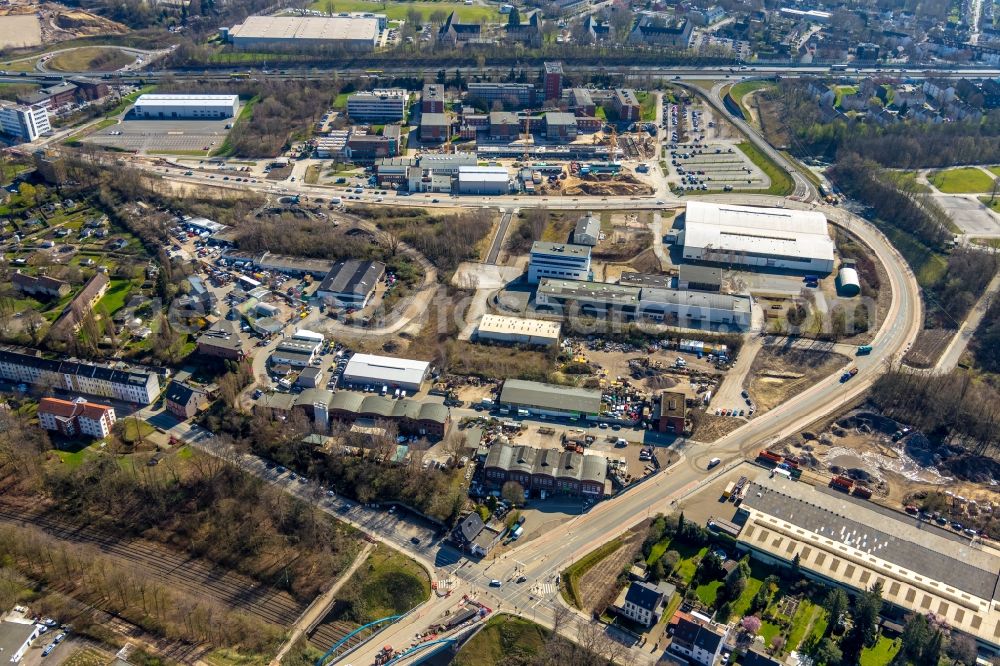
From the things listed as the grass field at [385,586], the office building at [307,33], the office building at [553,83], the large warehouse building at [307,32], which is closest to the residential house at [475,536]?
the grass field at [385,586]

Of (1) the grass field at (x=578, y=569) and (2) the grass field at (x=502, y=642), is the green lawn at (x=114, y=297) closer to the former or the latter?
(2) the grass field at (x=502, y=642)

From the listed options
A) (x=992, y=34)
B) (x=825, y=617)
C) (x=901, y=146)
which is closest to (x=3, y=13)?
(x=901, y=146)

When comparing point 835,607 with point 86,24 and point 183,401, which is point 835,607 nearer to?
point 183,401

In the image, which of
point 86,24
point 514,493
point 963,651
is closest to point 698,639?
point 963,651

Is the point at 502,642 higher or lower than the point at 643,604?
lower

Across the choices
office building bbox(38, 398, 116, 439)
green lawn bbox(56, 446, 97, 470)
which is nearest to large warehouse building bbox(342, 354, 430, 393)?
office building bbox(38, 398, 116, 439)

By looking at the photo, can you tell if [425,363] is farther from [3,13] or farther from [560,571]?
[3,13]

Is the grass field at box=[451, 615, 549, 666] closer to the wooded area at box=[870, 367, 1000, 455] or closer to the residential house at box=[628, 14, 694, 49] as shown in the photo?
the wooded area at box=[870, 367, 1000, 455]
